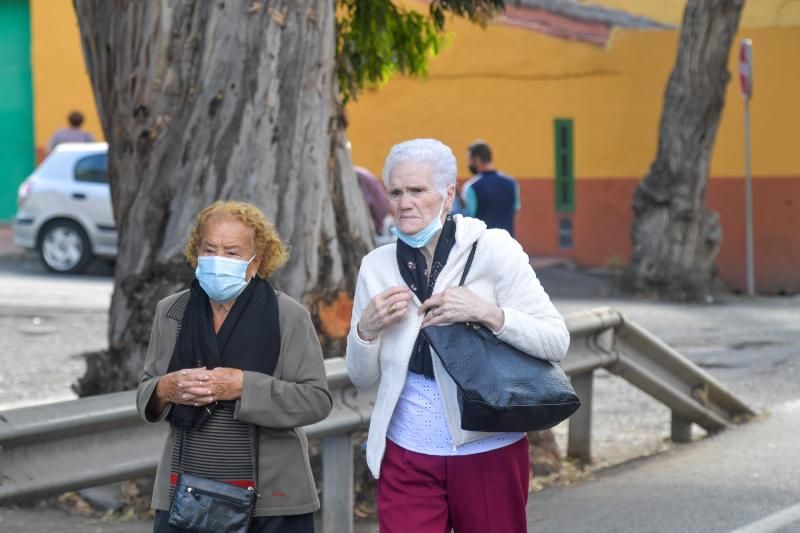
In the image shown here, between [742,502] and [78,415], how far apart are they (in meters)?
3.35

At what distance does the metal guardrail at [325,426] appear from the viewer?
18.8 feet

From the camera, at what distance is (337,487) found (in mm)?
6641

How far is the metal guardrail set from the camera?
5.74m

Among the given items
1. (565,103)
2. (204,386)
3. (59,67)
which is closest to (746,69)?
(565,103)

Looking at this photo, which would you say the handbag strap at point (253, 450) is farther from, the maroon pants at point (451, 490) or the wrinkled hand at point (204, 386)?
the maroon pants at point (451, 490)

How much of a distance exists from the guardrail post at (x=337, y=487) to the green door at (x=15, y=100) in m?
18.7

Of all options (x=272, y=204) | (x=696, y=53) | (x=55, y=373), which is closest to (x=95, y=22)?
(x=272, y=204)

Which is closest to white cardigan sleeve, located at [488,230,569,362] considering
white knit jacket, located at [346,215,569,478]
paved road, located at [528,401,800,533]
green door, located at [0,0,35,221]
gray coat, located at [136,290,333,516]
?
white knit jacket, located at [346,215,569,478]

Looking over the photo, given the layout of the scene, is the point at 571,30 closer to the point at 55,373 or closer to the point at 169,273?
the point at 55,373

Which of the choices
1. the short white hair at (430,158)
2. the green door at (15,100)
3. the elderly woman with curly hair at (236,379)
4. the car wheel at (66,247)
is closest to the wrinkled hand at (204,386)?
the elderly woman with curly hair at (236,379)

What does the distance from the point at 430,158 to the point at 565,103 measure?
57.2 feet

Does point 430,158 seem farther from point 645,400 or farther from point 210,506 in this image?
point 645,400

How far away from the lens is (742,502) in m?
7.55

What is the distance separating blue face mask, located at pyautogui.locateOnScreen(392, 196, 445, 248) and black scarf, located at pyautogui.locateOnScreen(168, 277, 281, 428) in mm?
453
